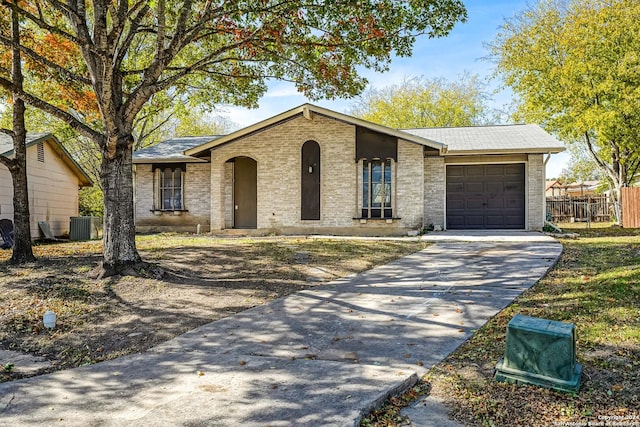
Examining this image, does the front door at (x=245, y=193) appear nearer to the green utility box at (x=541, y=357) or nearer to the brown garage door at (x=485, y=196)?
the brown garage door at (x=485, y=196)

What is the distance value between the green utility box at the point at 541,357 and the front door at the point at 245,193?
47.4 ft

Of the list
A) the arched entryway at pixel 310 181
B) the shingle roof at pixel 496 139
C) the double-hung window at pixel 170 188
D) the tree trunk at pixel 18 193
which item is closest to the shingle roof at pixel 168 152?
the double-hung window at pixel 170 188

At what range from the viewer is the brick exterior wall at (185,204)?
18.2 m

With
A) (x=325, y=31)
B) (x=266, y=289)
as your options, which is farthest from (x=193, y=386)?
(x=325, y=31)

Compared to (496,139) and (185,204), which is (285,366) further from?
(185,204)

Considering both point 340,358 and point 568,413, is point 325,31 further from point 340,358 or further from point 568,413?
point 568,413

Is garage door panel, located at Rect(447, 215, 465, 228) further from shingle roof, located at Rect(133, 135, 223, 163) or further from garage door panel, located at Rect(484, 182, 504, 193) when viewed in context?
shingle roof, located at Rect(133, 135, 223, 163)

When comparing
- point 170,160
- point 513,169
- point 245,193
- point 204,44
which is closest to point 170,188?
point 170,160

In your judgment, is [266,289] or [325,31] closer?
[266,289]

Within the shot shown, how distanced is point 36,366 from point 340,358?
307 cm

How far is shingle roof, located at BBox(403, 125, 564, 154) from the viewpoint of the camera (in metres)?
15.4

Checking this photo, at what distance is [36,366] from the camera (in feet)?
15.2

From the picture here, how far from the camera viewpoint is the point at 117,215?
7.99 metres

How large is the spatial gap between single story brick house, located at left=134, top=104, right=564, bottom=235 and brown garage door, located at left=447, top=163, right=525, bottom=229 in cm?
3
